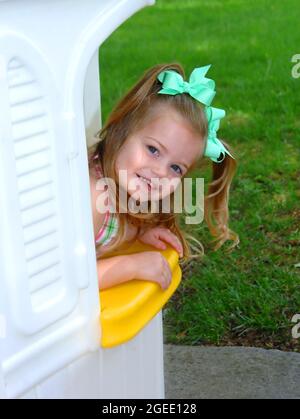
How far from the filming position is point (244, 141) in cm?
419

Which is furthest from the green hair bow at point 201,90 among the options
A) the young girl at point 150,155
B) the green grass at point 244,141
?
the green grass at point 244,141

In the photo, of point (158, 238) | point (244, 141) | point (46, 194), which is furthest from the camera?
point (244, 141)

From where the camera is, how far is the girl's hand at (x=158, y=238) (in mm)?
1972

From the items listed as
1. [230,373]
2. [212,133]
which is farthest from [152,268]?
[230,373]

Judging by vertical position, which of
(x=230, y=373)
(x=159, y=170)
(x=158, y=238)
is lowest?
(x=230, y=373)

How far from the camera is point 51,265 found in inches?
57.2

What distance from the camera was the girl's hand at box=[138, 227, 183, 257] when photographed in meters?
1.97

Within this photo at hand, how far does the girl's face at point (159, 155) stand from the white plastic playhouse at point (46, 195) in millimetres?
352

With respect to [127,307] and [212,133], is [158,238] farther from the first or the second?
[127,307]

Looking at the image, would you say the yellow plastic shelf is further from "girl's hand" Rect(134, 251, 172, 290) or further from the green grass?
the green grass

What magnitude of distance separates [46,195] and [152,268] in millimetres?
435

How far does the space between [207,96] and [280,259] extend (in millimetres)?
1423

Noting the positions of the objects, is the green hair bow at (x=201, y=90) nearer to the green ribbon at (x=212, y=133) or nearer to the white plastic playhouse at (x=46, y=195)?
the green ribbon at (x=212, y=133)
